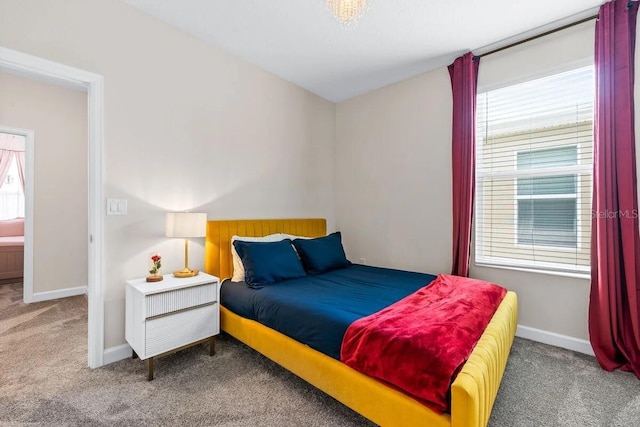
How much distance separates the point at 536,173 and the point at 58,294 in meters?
5.78

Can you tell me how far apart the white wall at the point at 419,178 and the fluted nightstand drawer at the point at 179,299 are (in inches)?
86.6

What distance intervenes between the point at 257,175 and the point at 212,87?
1.00 m

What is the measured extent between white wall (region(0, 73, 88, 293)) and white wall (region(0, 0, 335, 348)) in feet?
7.39

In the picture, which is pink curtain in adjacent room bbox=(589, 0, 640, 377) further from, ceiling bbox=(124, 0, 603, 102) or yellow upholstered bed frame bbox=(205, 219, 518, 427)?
yellow upholstered bed frame bbox=(205, 219, 518, 427)

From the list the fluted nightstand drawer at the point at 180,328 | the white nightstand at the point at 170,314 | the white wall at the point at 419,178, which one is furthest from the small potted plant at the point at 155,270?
the white wall at the point at 419,178

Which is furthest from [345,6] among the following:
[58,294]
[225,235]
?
[58,294]

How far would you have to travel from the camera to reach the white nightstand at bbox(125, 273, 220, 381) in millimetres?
1970

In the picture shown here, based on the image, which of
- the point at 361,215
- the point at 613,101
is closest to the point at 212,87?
the point at 361,215

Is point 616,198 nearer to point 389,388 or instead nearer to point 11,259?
point 389,388

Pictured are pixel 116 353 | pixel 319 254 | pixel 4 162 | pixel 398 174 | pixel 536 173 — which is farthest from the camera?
pixel 4 162

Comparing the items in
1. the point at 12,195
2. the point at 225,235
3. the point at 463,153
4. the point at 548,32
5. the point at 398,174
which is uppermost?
the point at 548,32

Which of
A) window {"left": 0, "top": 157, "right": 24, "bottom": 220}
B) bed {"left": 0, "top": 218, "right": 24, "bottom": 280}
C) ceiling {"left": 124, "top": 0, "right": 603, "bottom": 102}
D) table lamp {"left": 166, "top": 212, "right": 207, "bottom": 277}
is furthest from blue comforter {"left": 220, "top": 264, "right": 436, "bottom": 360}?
window {"left": 0, "top": 157, "right": 24, "bottom": 220}

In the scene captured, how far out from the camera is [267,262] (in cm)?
256

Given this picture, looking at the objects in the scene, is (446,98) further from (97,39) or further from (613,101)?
(97,39)
